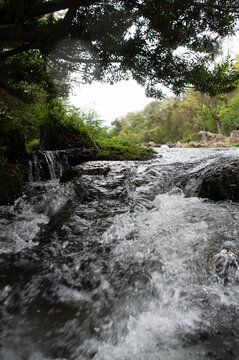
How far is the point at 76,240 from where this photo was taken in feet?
7.61

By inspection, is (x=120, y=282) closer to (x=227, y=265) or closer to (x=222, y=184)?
(x=227, y=265)

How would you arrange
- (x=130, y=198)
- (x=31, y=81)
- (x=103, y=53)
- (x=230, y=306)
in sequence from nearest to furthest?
(x=230, y=306) < (x=103, y=53) < (x=130, y=198) < (x=31, y=81)

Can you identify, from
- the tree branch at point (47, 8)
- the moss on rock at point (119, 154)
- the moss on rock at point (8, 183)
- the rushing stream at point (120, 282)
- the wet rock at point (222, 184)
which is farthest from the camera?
the moss on rock at point (119, 154)

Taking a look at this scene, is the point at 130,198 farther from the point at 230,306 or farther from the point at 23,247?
the point at 230,306

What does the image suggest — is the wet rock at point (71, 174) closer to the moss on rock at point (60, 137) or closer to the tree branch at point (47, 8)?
the moss on rock at point (60, 137)

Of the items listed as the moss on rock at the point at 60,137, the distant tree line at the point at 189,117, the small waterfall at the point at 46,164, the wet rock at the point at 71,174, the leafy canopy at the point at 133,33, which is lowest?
the wet rock at the point at 71,174

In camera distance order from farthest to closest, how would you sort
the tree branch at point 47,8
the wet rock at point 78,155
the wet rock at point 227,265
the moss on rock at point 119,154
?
the moss on rock at point 119,154 → the wet rock at point 78,155 → the tree branch at point 47,8 → the wet rock at point 227,265

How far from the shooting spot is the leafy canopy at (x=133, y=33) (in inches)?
99.6

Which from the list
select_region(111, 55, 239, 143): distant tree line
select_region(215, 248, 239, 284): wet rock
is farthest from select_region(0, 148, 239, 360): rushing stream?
select_region(111, 55, 239, 143): distant tree line

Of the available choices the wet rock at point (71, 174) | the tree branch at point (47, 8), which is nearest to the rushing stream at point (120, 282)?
the wet rock at point (71, 174)

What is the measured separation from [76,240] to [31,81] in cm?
375

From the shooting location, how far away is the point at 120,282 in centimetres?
159

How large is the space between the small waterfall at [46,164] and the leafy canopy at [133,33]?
2.73m

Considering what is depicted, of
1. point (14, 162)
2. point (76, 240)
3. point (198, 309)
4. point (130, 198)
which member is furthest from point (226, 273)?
point (14, 162)
